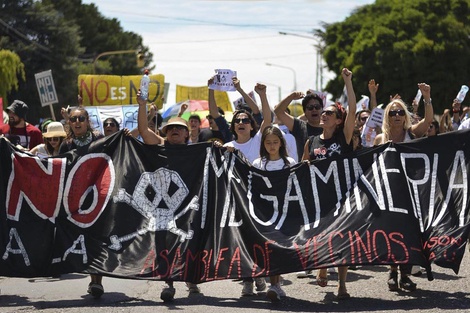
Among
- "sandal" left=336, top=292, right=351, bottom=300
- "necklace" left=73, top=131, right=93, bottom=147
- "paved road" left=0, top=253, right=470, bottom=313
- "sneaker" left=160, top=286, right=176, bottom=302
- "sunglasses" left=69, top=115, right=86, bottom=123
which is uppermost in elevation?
"sunglasses" left=69, top=115, right=86, bottom=123

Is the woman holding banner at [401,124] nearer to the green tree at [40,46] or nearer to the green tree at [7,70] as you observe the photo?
the green tree at [7,70]

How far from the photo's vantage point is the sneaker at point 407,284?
29.4 feet

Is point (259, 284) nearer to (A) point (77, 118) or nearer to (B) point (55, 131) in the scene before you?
(A) point (77, 118)

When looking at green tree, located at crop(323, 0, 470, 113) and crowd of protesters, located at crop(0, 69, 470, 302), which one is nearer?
crowd of protesters, located at crop(0, 69, 470, 302)

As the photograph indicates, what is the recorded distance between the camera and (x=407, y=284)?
9.01 meters

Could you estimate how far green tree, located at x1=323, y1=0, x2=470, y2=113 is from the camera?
45.0 m

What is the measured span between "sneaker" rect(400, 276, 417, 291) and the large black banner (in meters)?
0.54

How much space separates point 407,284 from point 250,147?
192 centimetres

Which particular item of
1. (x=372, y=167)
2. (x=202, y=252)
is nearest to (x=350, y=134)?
(x=372, y=167)

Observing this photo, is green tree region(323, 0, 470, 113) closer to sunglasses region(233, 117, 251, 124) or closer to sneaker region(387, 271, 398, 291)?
sunglasses region(233, 117, 251, 124)

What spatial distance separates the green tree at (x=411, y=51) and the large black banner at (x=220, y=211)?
3573 centimetres

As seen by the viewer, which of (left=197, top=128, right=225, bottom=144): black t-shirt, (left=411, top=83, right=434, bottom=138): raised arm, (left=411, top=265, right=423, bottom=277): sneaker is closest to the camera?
(left=411, top=83, right=434, bottom=138): raised arm

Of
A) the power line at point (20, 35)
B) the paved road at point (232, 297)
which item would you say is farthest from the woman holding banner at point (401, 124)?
the power line at point (20, 35)

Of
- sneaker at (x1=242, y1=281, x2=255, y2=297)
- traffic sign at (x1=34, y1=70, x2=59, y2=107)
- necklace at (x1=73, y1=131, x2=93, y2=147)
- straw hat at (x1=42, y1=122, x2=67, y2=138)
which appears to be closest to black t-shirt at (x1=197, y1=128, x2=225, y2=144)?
straw hat at (x1=42, y1=122, x2=67, y2=138)
